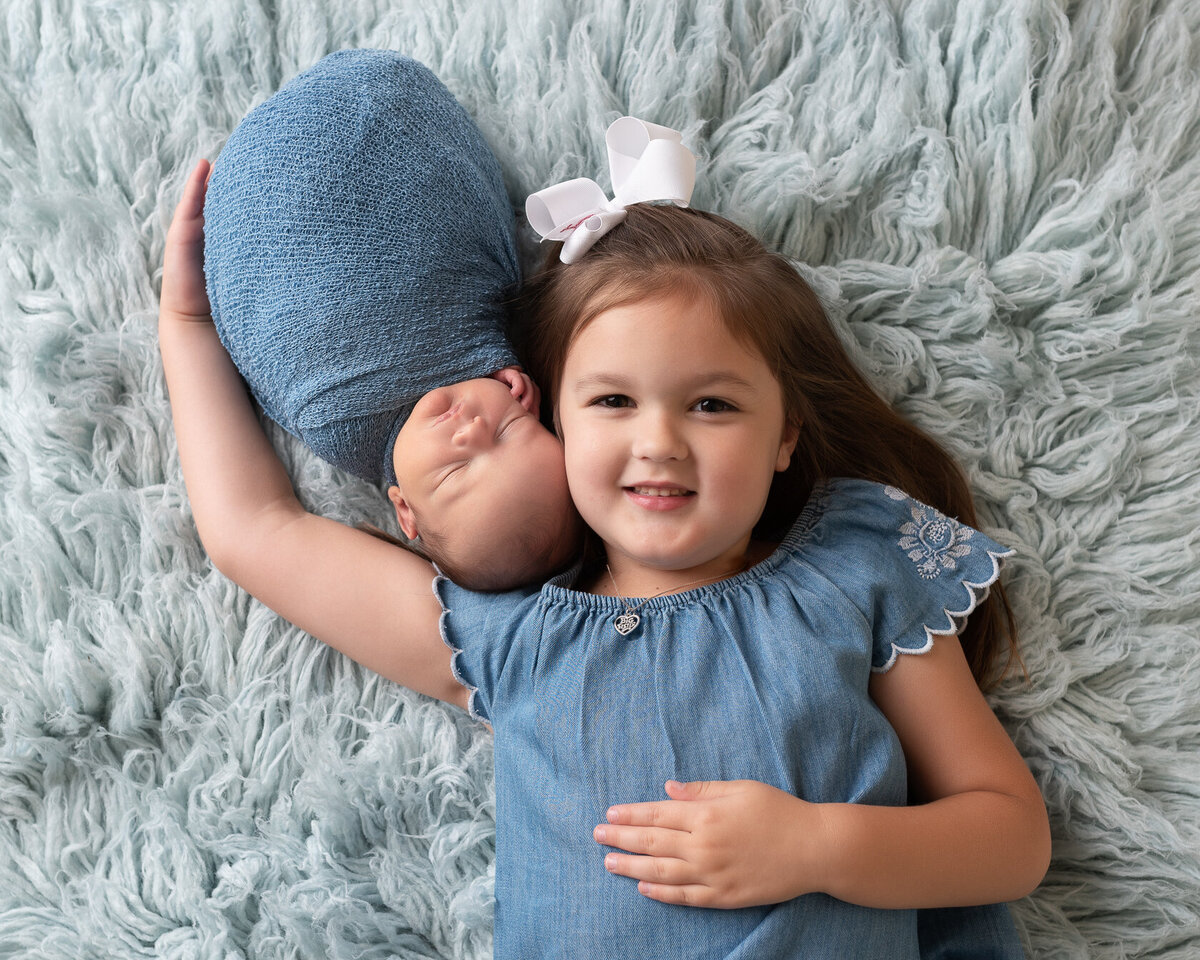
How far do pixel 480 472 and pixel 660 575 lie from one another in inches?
8.7

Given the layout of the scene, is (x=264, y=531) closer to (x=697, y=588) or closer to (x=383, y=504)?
(x=383, y=504)

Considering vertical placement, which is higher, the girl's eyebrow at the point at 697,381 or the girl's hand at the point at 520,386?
the girl's eyebrow at the point at 697,381

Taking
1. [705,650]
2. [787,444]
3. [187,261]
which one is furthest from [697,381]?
[187,261]

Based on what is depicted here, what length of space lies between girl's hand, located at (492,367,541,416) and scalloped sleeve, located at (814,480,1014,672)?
34 centimetres

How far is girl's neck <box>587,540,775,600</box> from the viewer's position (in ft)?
3.67

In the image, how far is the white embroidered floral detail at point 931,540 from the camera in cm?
110

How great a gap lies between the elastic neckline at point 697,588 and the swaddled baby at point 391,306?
0.04 metres

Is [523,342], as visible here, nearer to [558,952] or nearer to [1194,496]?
[558,952]

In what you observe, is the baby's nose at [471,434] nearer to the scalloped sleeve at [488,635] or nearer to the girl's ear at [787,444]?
the scalloped sleeve at [488,635]

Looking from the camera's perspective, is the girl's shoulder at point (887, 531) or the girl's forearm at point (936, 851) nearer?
the girl's forearm at point (936, 851)

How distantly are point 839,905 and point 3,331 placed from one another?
43.4 inches

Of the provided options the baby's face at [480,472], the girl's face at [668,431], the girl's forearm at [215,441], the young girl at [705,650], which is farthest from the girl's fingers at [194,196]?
the girl's face at [668,431]

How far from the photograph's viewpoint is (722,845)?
0.96 meters

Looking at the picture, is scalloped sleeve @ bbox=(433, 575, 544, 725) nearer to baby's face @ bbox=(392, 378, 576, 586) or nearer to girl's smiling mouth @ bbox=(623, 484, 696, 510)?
→ baby's face @ bbox=(392, 378, 576, 586)
